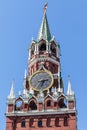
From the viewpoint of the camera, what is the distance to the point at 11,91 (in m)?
64.2

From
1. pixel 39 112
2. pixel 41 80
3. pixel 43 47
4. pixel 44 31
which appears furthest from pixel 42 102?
pixel 44 31

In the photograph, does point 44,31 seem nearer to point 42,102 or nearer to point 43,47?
point 43,47

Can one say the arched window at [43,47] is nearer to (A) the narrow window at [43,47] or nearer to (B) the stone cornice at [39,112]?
(A) the narrow window at [43,47]

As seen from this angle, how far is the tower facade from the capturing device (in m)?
60.0

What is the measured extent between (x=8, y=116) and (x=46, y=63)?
11982 millimetres

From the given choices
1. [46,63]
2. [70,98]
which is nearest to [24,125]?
[70,98]

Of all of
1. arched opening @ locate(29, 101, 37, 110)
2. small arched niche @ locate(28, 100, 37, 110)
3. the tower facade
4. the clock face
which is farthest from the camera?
the clock face

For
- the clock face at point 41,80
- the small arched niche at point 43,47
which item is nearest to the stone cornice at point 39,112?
the clock face at point 41,80

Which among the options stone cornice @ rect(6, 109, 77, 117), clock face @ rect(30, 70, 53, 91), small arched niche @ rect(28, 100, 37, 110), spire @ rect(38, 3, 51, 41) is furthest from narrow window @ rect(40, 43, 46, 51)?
stone cornice @ rect(6, 109, 77, 117)

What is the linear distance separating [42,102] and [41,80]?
4.28 meters

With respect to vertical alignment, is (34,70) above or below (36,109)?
above

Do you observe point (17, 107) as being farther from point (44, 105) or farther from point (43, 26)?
point (43, 26)

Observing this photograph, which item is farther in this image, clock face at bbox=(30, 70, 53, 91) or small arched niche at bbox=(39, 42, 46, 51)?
small arched niche at bbox=(39, 42, 46, 51)

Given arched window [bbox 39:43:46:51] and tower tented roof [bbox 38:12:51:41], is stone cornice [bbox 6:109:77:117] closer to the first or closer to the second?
arched window [bbox 39:43:46:51]
